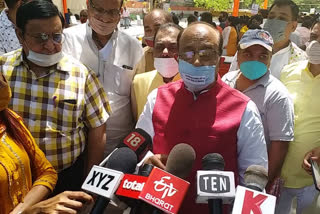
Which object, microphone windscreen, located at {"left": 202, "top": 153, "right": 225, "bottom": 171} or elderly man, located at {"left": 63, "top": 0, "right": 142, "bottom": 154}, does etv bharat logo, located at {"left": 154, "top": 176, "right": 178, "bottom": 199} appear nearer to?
microphone windscreen, located at {"left": 202, "top": 153, "right": 225, "bottom": 171}

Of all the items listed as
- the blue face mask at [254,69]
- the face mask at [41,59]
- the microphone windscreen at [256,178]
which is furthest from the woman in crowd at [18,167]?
the blue face mask at [254,69]

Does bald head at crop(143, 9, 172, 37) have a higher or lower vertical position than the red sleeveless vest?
higher

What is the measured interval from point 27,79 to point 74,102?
12.5 inches

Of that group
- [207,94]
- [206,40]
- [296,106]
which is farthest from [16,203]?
[296,106]

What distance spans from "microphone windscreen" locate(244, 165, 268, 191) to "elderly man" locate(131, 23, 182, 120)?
128 centimetres

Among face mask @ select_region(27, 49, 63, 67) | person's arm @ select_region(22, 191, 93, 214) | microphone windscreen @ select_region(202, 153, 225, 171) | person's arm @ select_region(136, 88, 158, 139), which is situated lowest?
person's arm @ select_region(22, 191, 93, 214)

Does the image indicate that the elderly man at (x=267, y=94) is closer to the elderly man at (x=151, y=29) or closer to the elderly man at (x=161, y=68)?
the elderly man at (x=161, y=68)

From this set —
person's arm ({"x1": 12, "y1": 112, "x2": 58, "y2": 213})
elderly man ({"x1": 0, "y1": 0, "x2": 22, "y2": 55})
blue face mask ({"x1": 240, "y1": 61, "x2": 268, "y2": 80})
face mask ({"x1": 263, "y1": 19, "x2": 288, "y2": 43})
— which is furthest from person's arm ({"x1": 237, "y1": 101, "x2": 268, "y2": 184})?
elderly man ({"x1": 0, "y1": 0, "x2": 22, "y2": 55})

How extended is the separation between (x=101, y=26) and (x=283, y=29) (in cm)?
185

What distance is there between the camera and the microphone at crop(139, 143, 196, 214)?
1004mm

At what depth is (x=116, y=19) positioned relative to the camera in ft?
8.23

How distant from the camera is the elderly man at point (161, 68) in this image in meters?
2.35

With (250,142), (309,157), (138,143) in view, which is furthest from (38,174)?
(309,157)

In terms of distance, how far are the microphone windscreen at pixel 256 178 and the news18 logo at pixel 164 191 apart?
25 centimetres
